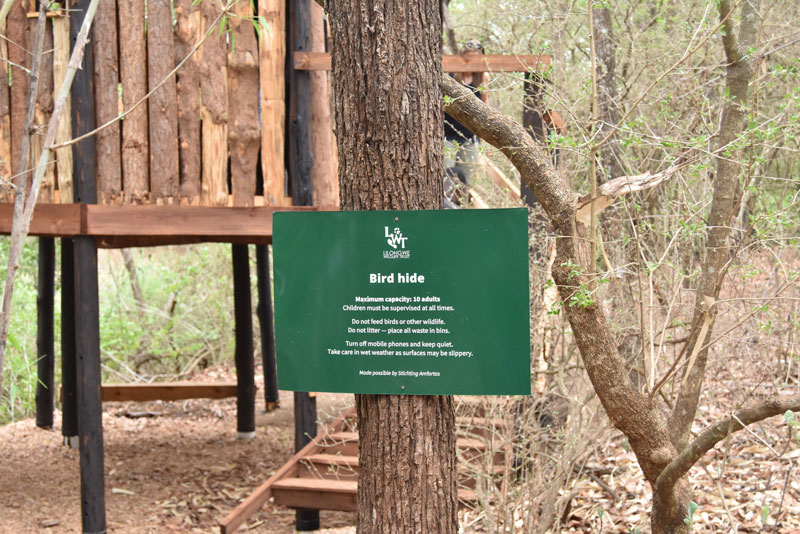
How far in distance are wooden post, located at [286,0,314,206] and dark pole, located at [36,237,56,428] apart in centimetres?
387

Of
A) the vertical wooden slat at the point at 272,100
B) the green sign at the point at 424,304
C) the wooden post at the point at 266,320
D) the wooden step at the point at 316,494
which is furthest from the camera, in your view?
the wooden post at the point at 266,320

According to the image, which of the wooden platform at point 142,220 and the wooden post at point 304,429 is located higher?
the wooden platform at point 142,220

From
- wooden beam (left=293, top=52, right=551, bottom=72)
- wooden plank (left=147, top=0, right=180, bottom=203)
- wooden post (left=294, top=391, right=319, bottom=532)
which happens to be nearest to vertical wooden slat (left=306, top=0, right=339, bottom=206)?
wooden beam (left=293, top=52, right=551, bottom=72)

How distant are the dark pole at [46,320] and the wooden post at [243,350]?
185cm

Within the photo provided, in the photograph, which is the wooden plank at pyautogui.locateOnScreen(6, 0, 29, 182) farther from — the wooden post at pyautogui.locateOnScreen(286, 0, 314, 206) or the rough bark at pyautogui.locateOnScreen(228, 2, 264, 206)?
the wooden post at pyautogui.locateOnScreen(286, 0, 314, 206)

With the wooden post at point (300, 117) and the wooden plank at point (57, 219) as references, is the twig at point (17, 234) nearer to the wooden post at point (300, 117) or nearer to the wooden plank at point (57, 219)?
the wooden plank at point (57, 219)

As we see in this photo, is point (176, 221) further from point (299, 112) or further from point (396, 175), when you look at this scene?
point (396, 175)

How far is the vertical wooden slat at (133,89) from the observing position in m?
5.46

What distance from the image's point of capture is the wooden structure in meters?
5.43

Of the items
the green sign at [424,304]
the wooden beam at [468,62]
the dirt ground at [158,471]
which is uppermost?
the wooden beam at [468,62]

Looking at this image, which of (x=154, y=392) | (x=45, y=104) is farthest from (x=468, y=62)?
(x=154, y=392)

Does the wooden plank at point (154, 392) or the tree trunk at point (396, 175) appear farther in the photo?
the wooden plank at point (154, 392)

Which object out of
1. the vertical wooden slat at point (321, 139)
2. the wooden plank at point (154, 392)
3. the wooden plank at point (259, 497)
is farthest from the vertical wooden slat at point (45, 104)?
the wooden plank at point (154, 392)

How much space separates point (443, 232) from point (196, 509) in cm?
486
